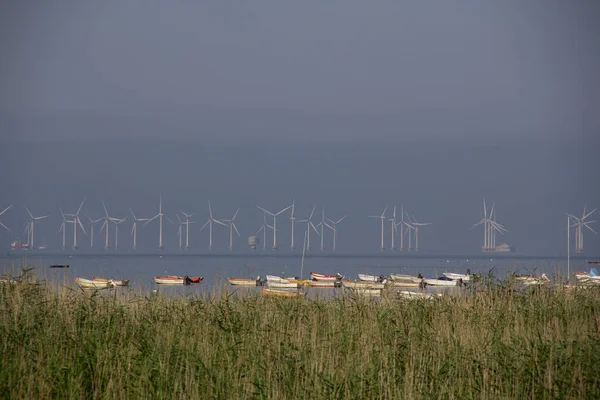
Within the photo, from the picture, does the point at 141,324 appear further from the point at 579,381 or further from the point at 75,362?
the point at 579,381

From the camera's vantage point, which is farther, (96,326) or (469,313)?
(469,313)

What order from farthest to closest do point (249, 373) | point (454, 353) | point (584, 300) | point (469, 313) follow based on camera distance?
point (584, 300) → point (469, 313) → point (454, 353) → point (249, 373)

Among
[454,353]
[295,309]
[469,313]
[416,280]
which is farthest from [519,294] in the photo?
[416,280]

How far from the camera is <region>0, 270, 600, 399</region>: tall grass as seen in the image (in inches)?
398

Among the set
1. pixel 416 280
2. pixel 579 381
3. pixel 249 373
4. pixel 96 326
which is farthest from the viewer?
pixel 416 280

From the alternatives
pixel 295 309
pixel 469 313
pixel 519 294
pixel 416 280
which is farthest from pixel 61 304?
pixel 416 280

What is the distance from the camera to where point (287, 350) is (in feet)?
38.0

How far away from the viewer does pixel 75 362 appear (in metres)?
10.9

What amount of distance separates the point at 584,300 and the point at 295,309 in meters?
6.98

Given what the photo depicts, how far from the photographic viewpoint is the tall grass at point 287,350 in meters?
10.1

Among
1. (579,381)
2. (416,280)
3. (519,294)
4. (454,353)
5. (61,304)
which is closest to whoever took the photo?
(579,381)

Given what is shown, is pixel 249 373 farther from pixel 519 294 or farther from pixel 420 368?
pixel 519 294

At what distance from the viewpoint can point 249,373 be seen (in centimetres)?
1082

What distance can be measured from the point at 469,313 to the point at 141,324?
22.4 feet
